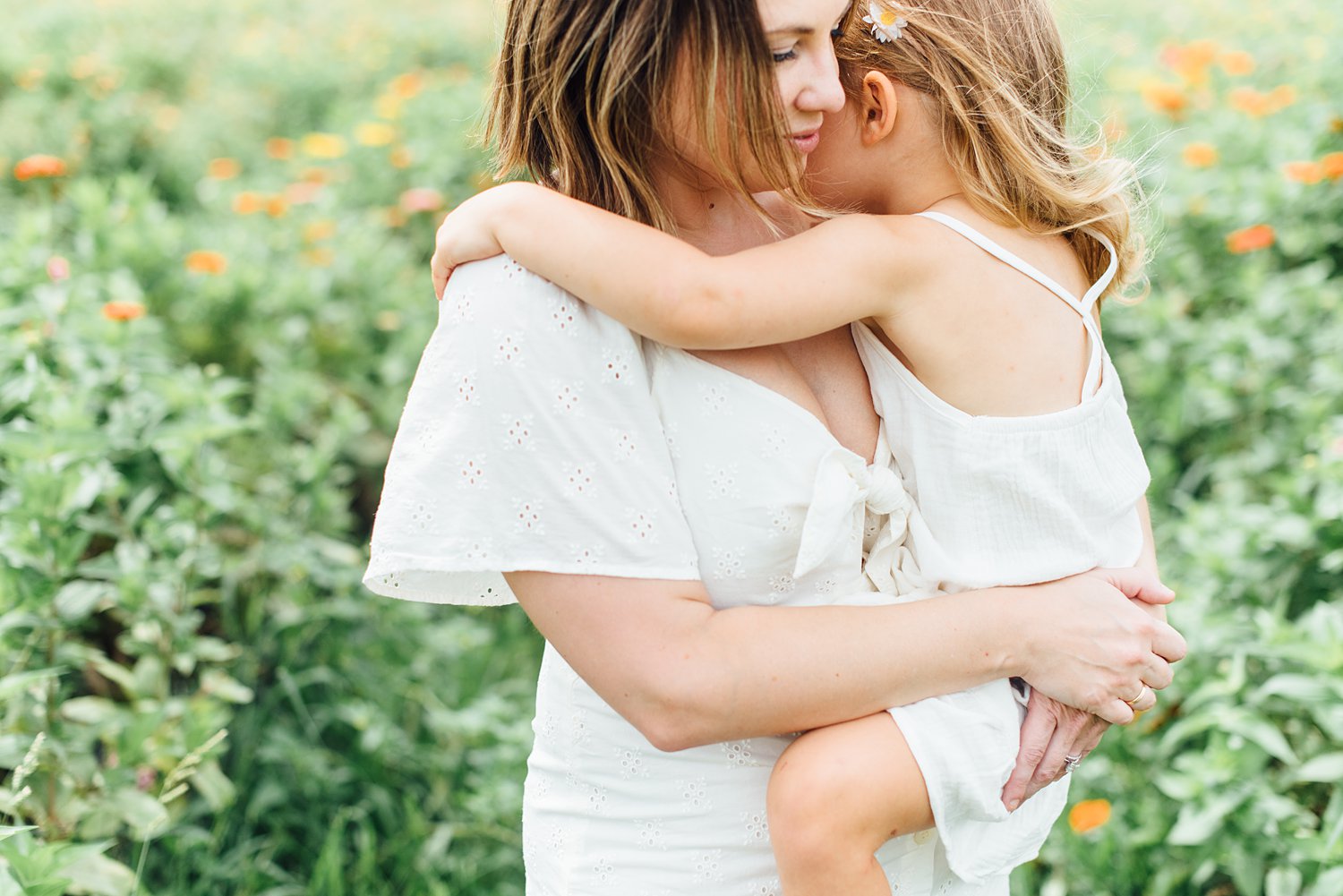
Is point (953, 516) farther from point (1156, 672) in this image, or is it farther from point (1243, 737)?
point (1243, 737)

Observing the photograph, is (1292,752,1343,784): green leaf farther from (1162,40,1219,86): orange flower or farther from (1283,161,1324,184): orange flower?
(1162,40,1219,86): orange flower

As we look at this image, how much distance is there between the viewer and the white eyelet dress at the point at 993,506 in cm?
146

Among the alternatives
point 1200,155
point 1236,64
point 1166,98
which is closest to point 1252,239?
point 1200,155

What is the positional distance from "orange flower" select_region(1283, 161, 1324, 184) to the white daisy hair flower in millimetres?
2520

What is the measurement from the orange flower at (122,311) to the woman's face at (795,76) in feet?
5.28

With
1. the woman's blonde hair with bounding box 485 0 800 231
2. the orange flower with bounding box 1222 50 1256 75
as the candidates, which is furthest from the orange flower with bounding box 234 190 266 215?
the orange flower with bounding box 1222 50 1256 75

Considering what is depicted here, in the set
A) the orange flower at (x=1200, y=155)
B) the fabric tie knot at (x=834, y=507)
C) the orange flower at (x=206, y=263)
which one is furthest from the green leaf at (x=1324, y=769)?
the orange flower at (x=206, y=263)

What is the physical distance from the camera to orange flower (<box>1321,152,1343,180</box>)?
3494 mm

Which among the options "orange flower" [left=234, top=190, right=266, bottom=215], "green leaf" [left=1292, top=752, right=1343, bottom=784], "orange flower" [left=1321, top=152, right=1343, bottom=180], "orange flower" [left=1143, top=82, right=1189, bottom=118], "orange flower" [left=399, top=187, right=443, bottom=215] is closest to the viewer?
"green leaf" [left=1292, top=752, right=1343, bottom=784]

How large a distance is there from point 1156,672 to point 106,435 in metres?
1.89

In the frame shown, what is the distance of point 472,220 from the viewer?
136 cm

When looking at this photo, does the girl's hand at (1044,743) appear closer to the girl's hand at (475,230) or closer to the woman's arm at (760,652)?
the woman's arm at (760,652)

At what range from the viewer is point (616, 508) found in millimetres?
1300

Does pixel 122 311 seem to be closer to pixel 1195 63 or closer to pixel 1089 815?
pixel 1089 815
